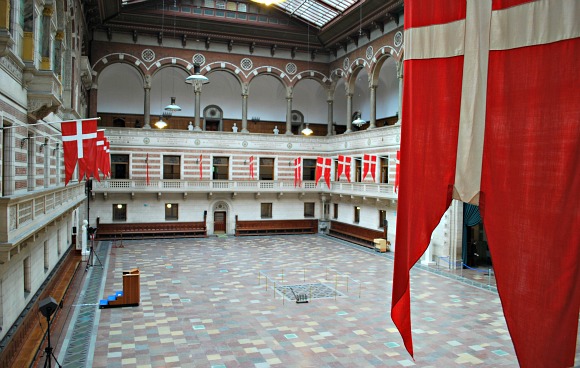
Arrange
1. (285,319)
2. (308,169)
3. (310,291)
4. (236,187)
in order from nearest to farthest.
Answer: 1. (285,319)
2. (310,291)
3. (236,187)
4. (308,169)

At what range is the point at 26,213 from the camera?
11.6 meters

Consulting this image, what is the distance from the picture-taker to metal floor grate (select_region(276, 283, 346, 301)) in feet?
60.3

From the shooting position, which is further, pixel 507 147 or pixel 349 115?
pixel 349 115

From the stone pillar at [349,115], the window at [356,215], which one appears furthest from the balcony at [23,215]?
the stone pillar at [349,115]

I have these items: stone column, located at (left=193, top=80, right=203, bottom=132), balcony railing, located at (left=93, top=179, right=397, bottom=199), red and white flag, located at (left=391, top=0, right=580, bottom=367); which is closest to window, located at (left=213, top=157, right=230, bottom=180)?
balcony railing, located at (left=93, top=179, right=397, bottom=199)

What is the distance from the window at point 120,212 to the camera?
34.4 m

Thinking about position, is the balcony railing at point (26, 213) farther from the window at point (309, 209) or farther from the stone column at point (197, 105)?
the window at point (309, 209)

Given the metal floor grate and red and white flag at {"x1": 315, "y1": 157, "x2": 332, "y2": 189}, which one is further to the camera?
red and white flag at {"x1": 315, "y1": 157, "x2": 332, "y2": 189}

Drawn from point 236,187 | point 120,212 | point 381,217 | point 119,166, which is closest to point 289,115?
point 236,187

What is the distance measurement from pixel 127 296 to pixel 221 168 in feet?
70.4

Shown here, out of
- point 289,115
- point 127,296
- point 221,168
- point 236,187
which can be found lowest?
point 127,296

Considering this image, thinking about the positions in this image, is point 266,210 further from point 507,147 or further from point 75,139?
point 507,147

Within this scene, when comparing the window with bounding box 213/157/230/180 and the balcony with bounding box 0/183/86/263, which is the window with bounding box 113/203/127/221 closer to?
the window with bounding box 213/157/230/180

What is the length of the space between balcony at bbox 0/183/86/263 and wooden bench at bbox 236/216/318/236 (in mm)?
20531
